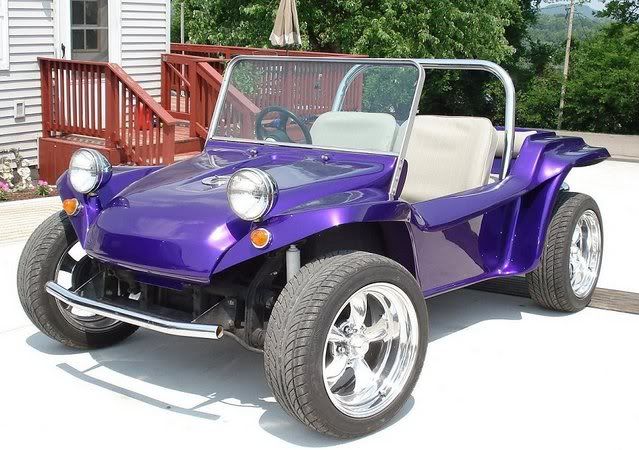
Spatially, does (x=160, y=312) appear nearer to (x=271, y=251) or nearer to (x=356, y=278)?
(x=271, y=251)

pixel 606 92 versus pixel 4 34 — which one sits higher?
pixel 4 34

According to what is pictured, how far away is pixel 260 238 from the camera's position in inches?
142

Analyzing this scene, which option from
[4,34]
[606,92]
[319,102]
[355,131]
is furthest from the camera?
[606,92]

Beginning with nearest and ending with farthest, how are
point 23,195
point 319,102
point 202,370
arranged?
A: 1. point 202,370
2. point 319,102
3. point 23,195

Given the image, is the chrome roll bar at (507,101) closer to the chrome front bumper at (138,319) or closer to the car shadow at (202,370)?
the car shadow at (202,370)

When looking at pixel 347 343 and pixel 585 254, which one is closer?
pixel 347 343

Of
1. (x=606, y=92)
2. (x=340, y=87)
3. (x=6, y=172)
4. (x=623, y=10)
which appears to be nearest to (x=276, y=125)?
(x=340, y=87)

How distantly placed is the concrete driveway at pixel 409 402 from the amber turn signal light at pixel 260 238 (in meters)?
0.78

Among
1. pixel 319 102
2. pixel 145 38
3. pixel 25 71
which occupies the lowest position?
pixel 25 71

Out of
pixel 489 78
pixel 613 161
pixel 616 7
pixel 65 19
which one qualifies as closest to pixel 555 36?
pixel 489 78

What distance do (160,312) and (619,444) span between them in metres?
1.98

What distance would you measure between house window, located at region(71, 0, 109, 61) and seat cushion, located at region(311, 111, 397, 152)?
7170mm

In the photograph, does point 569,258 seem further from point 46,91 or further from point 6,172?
point 46,91

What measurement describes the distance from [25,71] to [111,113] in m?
1.42
